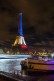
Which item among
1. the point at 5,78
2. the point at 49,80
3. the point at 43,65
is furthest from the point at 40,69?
the point at 5,78

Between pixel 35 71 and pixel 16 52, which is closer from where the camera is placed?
pixel 35 71

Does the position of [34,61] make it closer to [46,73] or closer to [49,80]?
[46,73]

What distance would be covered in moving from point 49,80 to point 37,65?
1030 centimetres

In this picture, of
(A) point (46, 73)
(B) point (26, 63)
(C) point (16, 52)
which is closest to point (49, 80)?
(A) point (46, 73)

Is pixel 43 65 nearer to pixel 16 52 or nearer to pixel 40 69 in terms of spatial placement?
pixel 40 69

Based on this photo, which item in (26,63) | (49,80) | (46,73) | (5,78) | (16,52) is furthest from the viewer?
(16,52)

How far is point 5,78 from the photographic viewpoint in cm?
2083

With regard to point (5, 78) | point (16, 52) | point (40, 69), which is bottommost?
point (5, 78)

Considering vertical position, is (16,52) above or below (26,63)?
above

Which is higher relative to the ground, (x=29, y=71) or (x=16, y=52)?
(x=16, y=52)

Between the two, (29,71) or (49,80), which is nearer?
(49,80)

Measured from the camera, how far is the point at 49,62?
43250 mm

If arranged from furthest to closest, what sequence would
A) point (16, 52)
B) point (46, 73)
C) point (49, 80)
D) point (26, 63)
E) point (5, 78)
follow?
1. point (16, 52)
2. point (26, 63)
3. point (46, 73)
4. point (49, 80)
5. point (5, 78)

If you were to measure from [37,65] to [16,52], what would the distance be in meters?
145
